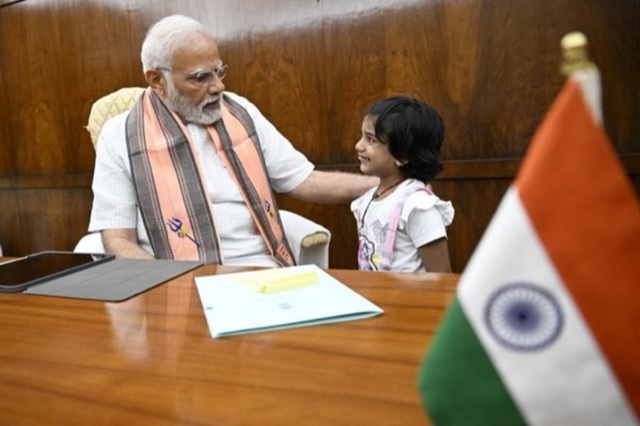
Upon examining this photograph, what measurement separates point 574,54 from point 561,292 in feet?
0.48

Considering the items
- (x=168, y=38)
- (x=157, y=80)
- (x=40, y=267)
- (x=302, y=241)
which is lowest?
(x=302, y=241)

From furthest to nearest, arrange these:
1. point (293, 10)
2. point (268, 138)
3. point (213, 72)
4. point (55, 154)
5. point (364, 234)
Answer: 1. point (55, 154)
2. point (293, 10)
3. point (268, 138)
4. point (213, 72)
5. point (364, 234)

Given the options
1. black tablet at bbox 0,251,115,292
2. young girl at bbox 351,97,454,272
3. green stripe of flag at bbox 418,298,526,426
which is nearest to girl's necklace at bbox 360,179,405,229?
young girl at bbox 351,97,454,272

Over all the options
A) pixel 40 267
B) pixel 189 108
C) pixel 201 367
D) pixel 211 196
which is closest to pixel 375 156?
pixel 211 196

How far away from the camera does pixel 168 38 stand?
70.5 inches

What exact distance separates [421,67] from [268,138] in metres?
0.81

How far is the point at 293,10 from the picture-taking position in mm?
2678

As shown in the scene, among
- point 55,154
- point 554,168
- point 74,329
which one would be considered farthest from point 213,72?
point 55,154

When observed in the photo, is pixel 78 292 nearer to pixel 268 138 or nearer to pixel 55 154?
pixel 268 138

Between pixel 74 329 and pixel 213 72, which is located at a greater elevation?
pixel 213 72

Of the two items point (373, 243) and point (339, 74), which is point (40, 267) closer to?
point (373, 243)

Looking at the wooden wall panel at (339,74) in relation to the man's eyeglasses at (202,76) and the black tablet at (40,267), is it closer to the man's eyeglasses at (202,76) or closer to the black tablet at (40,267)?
the man's eyeglasses at (202,76)

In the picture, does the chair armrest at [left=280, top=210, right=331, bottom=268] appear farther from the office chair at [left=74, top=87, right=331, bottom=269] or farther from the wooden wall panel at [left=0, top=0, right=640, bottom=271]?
the wooden wall panel at [left=0, top=0, right=640, bottom=271]

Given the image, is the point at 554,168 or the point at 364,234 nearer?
the point at 554,168
